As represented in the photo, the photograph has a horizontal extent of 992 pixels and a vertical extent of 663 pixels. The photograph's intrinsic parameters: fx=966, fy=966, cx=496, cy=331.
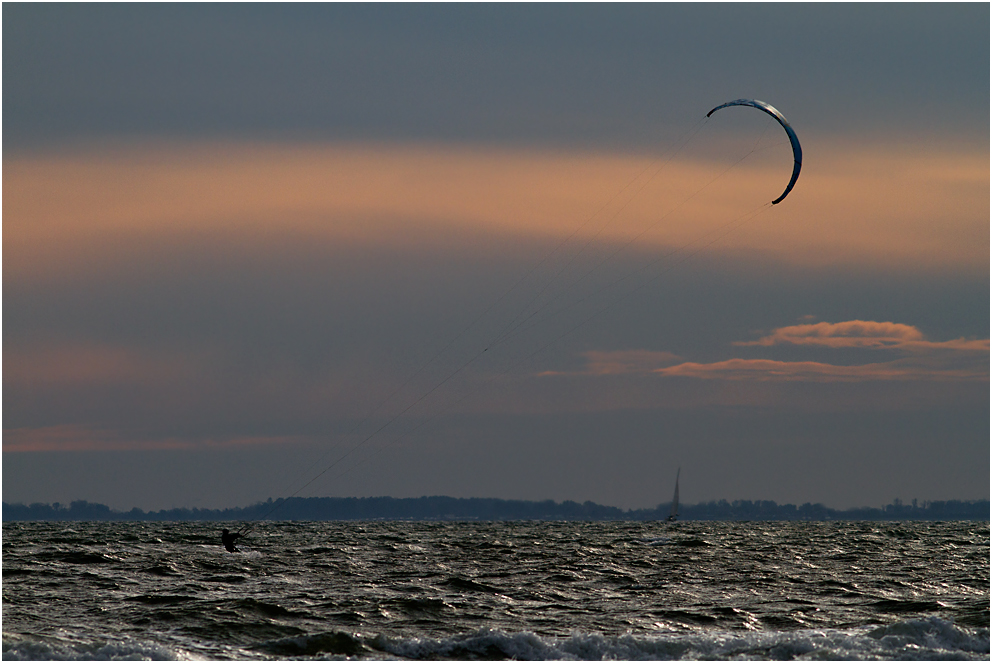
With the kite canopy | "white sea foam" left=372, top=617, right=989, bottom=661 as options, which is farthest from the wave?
the kite canopy

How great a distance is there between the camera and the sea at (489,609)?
18.7m

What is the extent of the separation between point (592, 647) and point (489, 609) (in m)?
5.35

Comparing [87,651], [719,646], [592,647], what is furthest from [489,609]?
[87,651]

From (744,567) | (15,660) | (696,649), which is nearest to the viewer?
(15,660)

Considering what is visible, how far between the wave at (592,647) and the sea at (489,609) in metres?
0.05

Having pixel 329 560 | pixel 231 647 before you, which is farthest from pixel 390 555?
pixel 231 647

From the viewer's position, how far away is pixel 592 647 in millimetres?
18766

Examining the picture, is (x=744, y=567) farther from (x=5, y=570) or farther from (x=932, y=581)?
(x=5, y=570)

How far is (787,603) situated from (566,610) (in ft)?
19.6

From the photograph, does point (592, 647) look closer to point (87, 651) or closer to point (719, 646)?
point (719, 646)

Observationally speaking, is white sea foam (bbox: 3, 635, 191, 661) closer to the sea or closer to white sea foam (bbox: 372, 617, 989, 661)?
the sea

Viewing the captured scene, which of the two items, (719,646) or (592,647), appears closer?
(592,647)

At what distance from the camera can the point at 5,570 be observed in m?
33.0

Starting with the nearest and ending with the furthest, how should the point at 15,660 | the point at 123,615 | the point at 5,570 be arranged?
the point at 15,660 → the point at 123,615 → the point at 5,570
